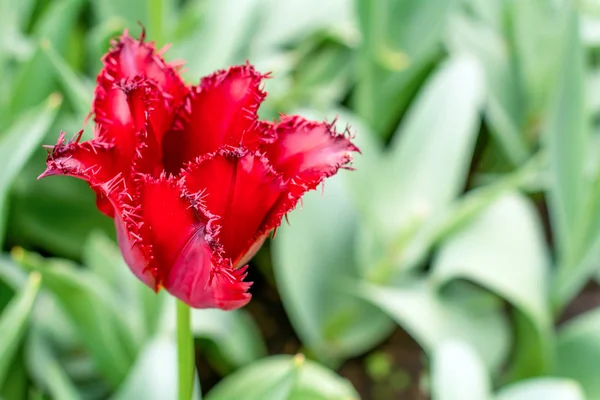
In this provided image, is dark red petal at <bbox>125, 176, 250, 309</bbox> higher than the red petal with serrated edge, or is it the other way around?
the red petal with serrated edge

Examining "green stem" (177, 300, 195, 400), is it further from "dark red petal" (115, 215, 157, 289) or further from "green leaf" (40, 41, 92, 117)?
"green leaf" (40, 41, 92, 117)

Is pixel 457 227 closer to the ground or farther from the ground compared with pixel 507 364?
farther from the ground

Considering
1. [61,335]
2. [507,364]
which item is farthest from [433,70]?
[61,335]

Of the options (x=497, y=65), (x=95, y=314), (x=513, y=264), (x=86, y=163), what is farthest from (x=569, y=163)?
(x=86, y=163)

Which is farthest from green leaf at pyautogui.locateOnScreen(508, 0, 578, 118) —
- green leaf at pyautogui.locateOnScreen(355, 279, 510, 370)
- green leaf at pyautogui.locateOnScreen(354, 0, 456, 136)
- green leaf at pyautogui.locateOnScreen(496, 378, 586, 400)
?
green leaf at pyautogui.locateOnScreen(496, 378, 586, 400)

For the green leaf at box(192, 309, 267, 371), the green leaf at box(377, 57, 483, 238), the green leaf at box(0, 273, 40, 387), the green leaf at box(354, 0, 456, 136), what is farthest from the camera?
the green leaf at box(354, 0, 456, 136)

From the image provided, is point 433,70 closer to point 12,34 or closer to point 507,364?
point 507,364
